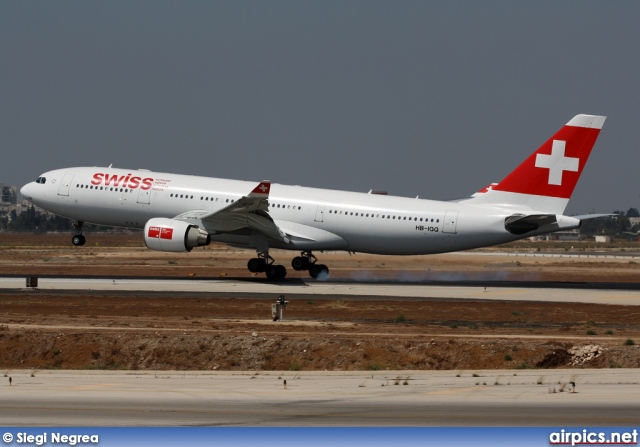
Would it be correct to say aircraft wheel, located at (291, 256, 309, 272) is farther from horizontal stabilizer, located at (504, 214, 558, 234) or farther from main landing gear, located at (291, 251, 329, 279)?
horizontal stabilizer, located at (504, 214, 558, 234)

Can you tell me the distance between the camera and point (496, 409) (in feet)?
59.4

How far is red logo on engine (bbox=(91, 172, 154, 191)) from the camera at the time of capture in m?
54.0

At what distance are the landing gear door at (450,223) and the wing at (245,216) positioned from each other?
8.30 metres

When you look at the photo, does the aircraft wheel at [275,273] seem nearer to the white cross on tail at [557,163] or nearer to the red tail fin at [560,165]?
the red tail fin at [560,165]

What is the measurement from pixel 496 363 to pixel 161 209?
29616mm

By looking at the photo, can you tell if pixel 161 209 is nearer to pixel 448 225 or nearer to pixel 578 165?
pixel 448 225

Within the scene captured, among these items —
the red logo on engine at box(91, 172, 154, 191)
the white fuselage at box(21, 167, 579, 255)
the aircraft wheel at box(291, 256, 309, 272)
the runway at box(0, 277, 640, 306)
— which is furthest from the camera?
the aircraft wheel at box(291, 256, 309, 272)

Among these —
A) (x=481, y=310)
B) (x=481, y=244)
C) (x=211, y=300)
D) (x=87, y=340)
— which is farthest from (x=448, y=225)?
(x=87, y=340)

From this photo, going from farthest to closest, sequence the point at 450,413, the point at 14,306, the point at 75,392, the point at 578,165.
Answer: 1. the point at 578,165
2. the point at 14,306
3. the point at 75,392
4. the point at 450,413

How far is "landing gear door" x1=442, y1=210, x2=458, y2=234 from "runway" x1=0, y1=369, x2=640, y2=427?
27.0m

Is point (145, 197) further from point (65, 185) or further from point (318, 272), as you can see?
point (318, 272)

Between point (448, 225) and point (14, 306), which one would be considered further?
point (448, 225)

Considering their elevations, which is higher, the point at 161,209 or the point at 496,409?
the point at 161,209

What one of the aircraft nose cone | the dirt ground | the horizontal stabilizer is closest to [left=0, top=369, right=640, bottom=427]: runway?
the dirt ground
